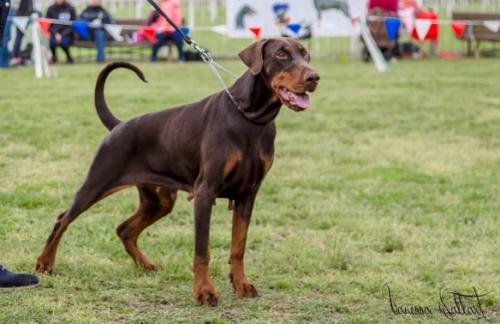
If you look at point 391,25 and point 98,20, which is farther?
point 98,20

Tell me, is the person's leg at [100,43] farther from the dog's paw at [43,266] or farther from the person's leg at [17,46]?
the dog's paw at [43,266]

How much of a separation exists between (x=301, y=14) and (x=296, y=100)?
49.3ft

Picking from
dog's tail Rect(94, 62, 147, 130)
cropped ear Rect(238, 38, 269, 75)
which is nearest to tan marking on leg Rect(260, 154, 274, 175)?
cropped ear Rect(238, 38, 269, 75)

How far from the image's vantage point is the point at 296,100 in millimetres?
4195

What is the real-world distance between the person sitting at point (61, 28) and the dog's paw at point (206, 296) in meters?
15.2

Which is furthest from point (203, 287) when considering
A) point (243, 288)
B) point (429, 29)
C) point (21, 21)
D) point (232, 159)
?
point (21, 21)

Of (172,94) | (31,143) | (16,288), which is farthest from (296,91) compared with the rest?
(172,94)

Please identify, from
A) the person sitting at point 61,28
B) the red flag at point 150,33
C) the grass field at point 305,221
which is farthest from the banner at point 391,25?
the person sitting at point 61,28

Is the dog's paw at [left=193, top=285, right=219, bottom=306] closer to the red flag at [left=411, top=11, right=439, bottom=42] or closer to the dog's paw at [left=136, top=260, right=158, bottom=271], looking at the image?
the dog's paw at [left=136, top=260, right=158, bottom=271]

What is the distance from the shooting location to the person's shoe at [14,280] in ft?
15.3

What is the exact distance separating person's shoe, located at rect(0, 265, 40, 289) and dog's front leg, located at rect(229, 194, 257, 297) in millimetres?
1096

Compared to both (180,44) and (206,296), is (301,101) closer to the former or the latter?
(206,296)

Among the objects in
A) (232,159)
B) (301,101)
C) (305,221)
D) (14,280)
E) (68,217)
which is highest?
(301,101)

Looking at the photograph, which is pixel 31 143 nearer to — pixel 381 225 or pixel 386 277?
pixel 381 225
